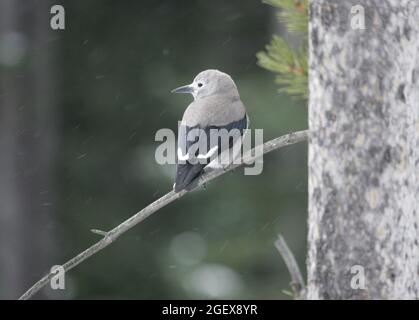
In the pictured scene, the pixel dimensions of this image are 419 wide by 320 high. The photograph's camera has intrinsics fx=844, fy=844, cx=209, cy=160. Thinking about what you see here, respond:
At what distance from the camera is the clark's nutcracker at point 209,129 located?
5789 millimetres

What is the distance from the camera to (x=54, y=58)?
1260 cm

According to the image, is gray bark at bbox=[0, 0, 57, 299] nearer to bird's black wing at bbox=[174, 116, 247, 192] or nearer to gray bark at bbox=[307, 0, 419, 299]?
bird's black wing at bbox=[174, 116, 247, 192]

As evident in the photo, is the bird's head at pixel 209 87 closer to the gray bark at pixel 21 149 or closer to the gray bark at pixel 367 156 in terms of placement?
the gray bark at pixel 367 156

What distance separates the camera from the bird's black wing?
566 centimetres

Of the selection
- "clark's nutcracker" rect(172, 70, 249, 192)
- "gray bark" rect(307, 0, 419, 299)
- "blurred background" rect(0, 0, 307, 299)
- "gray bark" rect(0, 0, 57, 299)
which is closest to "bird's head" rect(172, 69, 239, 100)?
"clark's nutcracker" rect(172, 70, 249, 192)

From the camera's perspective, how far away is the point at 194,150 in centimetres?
589

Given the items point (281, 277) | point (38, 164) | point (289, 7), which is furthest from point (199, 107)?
point (281, 277)

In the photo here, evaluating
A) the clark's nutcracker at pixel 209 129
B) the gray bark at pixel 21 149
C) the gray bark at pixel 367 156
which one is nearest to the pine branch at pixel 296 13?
the gray bark at pixel 367 156

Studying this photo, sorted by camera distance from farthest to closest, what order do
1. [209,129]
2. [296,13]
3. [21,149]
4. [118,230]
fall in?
[21,149] < [209,129] < [296,13] < [118,230]

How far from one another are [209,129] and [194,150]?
0.40 meters

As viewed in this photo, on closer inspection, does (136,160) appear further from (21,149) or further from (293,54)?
(293,54)

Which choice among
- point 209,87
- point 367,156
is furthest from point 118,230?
point 209,87

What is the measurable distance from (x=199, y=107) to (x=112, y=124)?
6709mm

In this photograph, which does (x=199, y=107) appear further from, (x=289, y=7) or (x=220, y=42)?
(x=220, y=42)
